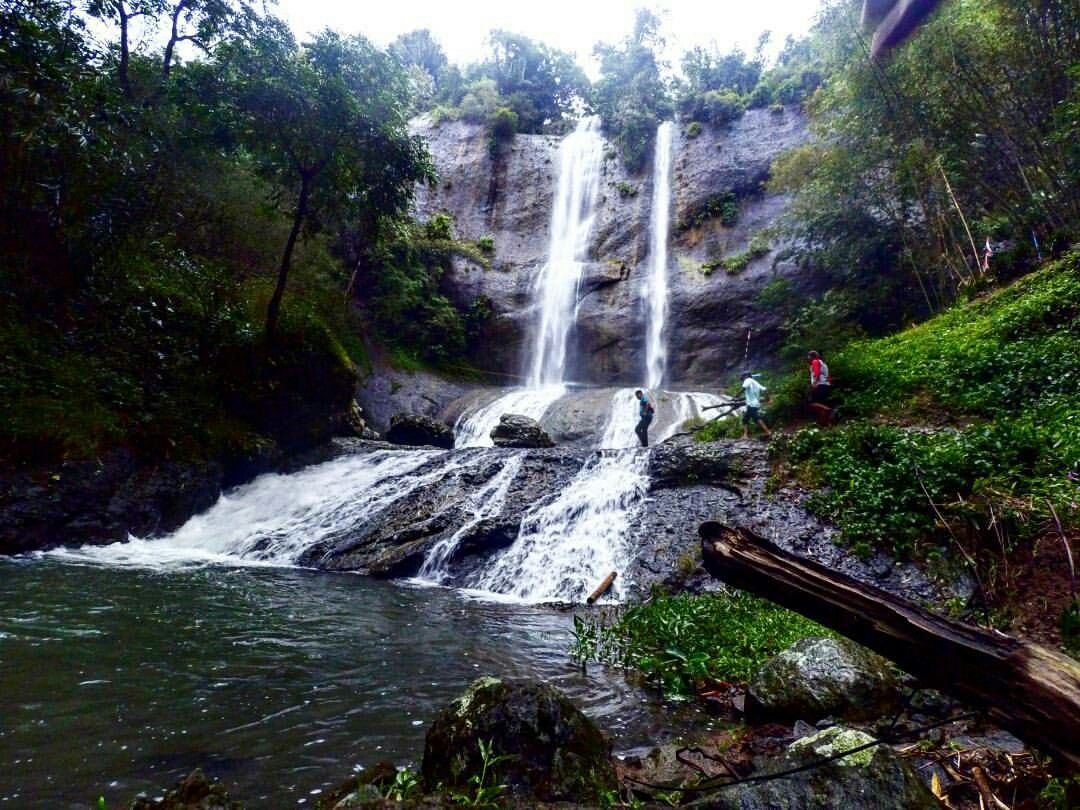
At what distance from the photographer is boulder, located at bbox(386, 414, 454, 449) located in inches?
681

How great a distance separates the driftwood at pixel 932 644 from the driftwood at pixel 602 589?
6008mm

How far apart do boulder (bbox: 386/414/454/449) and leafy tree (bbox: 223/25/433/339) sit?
242 inches

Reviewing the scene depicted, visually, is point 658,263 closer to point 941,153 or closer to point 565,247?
point 565,247

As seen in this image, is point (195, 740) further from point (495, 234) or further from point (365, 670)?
point (495, 234)

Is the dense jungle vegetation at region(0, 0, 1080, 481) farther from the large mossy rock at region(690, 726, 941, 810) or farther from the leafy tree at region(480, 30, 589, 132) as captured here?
the leafy tree at region(480, 30, 589, 132)

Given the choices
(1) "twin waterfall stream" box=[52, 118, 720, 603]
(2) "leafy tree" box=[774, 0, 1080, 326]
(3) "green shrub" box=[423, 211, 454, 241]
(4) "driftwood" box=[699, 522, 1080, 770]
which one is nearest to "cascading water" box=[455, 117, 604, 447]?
(1) "twin waterfall stream" box=[52, 118, 720, 603]

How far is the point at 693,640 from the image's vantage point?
5086 mm

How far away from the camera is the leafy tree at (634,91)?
29.7 m

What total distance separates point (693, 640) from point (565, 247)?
24765 mm

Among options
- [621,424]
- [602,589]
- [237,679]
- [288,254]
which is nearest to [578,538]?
[602,589]

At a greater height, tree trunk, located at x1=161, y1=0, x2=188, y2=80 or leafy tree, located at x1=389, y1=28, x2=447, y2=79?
leafy tree, located at x1=389, y1=28, x2=447, y2=79

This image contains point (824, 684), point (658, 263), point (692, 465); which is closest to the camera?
point (824, 684)

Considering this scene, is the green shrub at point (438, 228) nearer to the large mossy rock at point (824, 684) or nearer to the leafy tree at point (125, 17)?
the leafy tree at point (125, 17)

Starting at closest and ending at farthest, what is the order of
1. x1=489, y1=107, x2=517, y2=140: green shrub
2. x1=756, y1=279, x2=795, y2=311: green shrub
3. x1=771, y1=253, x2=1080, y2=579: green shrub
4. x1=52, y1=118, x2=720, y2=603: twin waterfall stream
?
x1=771, y1=253, x2=1080, y2=579: green shrub < x1=52, y1=118, x2=720, y2=603: twin waterfall stream < x1=756, y1=279, x2=795, y2=311: green shrub < x1=489, y1=107, x2=517, y2=140: green shrub
